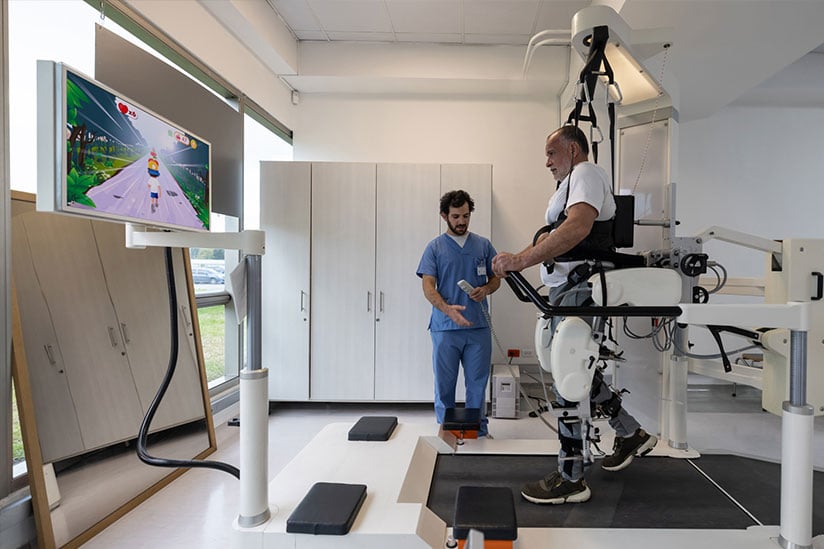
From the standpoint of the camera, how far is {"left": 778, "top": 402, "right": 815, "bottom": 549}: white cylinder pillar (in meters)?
1.29

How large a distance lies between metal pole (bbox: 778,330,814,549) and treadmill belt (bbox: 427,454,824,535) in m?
0.27

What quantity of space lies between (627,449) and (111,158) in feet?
7.85

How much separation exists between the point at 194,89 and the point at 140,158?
1.88m

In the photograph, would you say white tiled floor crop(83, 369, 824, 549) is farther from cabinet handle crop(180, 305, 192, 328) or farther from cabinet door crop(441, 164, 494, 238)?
cabinet door crop(441, 164, 494, 238)

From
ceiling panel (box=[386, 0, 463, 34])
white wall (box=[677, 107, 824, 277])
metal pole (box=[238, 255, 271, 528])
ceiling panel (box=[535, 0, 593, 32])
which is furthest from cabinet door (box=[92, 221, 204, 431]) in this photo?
white wall (box=[677, 107, 824, 277])

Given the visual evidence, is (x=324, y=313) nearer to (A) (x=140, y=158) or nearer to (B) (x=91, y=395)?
(B) (x=91, y=395)

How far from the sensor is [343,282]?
3.49 m

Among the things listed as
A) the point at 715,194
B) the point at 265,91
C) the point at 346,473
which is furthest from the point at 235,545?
the point at 715,194

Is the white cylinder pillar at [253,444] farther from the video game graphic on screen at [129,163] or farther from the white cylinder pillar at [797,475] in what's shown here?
the white cylinder pillar at [797,475]

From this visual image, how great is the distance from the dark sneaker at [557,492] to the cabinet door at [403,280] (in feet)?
5.67

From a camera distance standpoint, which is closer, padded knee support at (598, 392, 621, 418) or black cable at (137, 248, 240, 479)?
black cable at (137, 248, 240, 479)

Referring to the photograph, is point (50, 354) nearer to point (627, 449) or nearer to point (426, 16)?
point (627, 449)

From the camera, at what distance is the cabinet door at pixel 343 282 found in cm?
347

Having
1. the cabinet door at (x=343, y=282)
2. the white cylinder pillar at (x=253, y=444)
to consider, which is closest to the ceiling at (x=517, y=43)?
the cabinet door at (x=343, y=282)
